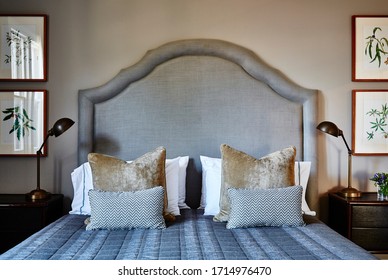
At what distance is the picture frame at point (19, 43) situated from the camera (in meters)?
2.68

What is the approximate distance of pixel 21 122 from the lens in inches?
106

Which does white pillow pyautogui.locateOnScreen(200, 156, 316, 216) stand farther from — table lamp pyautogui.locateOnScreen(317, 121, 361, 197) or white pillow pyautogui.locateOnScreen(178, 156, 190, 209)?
table lamp pyautogui.locateOnScreen(317, 121, 361, 197)

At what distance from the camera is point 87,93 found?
264cm

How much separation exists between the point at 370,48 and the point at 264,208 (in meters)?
1.64

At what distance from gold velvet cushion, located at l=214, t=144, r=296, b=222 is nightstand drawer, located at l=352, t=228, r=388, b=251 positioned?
0.65 metres

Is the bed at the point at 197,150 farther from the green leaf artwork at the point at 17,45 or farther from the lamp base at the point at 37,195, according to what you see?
the green leaf artwork at the point at 17,45

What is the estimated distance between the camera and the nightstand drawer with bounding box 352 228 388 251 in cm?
242

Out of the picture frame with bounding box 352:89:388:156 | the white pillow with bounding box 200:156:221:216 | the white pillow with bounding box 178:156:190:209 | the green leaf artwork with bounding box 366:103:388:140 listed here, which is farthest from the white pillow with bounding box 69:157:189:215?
the green leaf artwork with bounding box 366:103:388:140

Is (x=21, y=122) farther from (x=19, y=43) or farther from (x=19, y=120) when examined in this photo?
(x=19, y=43)

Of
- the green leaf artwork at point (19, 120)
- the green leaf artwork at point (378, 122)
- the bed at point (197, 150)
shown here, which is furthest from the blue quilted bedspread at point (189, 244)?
the green leaf artwork at point (378, 122)

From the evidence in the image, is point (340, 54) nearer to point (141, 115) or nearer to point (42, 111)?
point (141, 115)

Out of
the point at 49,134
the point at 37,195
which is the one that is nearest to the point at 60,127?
the point at 49,134
